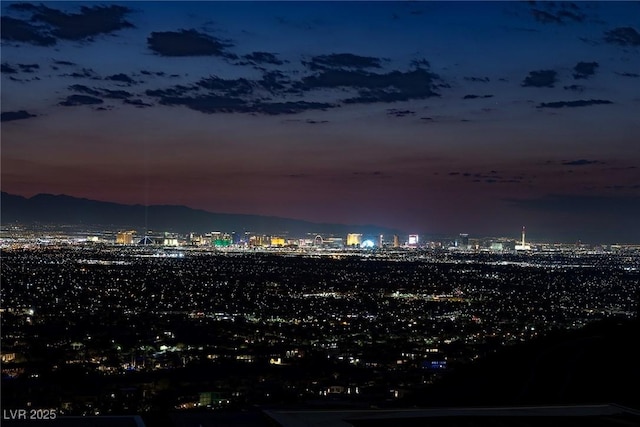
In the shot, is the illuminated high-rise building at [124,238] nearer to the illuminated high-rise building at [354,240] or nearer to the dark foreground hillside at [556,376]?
the illuminated high-rise building at [354,240]

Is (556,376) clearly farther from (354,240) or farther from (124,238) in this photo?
(354,240)

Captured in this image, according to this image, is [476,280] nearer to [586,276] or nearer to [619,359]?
[586,276]

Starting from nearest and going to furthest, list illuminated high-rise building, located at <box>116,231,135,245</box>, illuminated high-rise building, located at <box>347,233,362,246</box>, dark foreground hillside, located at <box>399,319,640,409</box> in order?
dark foreground hillside, located at <box>399,319,640,409</box> < illuminated high-rise building, located at <box>116,231,135,245</box> < illuminated high-rise building, located at <box>347,233,362,246</box>

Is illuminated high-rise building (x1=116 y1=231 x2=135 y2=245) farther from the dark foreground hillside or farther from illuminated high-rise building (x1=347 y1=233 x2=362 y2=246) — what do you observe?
the dark foreground hillside

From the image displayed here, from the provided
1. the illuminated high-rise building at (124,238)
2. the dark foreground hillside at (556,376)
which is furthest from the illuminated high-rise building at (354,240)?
the dark foreground hillside at (556,376)

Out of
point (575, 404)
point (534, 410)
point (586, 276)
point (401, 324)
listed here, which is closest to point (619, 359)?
point (575, 404)

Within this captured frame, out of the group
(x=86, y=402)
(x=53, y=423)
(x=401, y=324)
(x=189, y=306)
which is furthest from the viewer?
(x=189, y=306)

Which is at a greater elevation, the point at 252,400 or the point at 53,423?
the point at 53,423

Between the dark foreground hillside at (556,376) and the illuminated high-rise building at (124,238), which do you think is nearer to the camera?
the dark foreground hillside at (556,376)

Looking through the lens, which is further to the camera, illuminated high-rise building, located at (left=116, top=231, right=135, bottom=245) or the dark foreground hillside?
illuminated high-rise building, located at (left=116, top=231, right=135, bottom=245)

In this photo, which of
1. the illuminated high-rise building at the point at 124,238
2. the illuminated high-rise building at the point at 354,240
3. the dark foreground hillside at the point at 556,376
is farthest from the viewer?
the illuminated high-rise building at the point at 354,240

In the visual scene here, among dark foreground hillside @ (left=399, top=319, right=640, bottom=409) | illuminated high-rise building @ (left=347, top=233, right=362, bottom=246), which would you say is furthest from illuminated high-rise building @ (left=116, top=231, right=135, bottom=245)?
dark foreground hillside @ (left=399, top=319, right=640, bottom=409)
